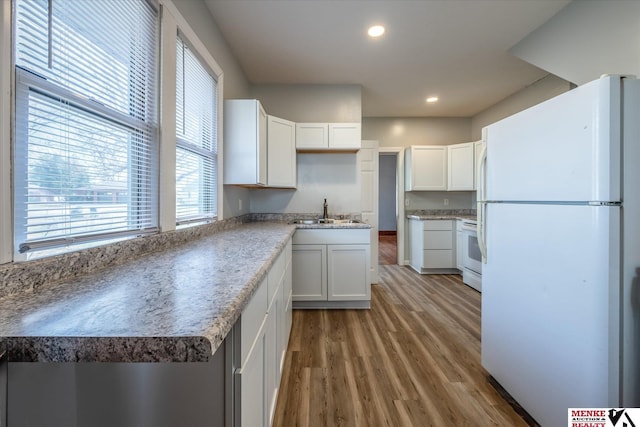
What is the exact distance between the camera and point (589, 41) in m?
2.04

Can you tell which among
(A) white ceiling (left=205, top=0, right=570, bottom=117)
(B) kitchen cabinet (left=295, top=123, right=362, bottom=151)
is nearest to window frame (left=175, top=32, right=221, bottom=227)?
(A) white ceiling (left=205, top=0, right=570, bottom=117)

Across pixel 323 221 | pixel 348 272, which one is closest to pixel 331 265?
pixel 348 272

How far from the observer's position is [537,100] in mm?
3525

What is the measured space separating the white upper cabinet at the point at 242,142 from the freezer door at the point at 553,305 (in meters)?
1.94

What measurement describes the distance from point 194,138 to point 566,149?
7.14ft

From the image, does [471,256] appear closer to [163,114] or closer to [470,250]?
[470,250]

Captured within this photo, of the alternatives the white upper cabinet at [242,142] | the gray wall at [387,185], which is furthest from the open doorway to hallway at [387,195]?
the white upper cabinet at [242,142]

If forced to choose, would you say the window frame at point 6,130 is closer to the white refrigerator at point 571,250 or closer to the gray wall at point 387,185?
the white refrigerator at point 571,250

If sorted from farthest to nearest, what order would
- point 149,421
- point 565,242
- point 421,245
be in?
point 421,245, point 565,242, point 149,421

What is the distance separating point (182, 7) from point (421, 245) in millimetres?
4133

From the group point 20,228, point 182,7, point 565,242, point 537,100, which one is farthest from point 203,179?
point 537,100

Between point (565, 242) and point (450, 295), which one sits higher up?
point (565, 242)

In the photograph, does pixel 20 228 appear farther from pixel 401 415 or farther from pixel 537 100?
pixel 537 100

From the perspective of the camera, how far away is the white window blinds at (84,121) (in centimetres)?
86
